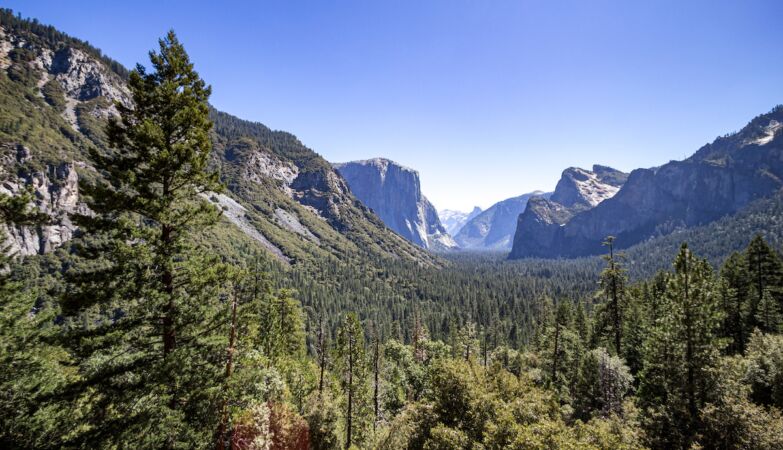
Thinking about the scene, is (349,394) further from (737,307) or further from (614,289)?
(737,307)

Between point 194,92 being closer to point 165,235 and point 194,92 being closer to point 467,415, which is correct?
point 165,235

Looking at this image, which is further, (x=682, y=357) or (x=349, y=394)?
(x=349, y=394)

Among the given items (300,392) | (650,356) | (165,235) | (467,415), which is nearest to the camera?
(165,235)

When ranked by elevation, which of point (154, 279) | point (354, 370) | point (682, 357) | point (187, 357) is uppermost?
point (154, 279)

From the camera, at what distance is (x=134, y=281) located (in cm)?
1155

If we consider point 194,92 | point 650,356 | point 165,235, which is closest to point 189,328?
point 165,235

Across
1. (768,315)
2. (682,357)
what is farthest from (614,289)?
(768,315)

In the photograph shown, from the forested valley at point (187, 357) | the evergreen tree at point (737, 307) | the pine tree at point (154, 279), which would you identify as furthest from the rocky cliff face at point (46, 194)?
the evergreen tree at point (737, 307)

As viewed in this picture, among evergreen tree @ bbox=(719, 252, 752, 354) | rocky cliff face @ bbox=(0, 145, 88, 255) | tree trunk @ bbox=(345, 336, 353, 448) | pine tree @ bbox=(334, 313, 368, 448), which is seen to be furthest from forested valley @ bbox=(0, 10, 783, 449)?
rocky cliff face @ bbox=(0, 145, 88, 255)

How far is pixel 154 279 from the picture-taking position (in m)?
11.8

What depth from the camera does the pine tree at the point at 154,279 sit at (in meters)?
11.0

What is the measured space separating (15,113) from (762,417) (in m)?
266

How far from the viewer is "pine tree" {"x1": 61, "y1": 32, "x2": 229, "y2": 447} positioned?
10961 mm

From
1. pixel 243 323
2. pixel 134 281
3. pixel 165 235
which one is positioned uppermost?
pixel 165 235
